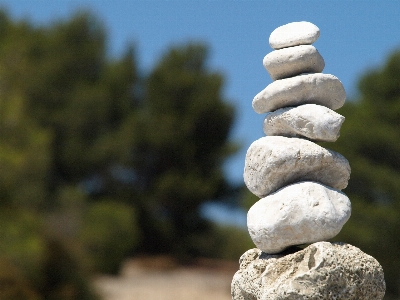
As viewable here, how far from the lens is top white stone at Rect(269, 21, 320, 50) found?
519cm

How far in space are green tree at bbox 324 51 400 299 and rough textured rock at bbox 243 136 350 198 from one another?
11.2 meters

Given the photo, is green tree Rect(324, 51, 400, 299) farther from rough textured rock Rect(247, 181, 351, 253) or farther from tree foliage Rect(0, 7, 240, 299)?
rough textured rock Rect(247, 181, 351, 253)

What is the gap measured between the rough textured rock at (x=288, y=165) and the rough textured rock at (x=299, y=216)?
0.12 metres

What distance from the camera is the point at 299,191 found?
4.80 meters

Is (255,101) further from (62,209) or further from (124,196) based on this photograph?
(124,196)

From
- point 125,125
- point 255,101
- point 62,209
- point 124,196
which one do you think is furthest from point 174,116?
point 255,101

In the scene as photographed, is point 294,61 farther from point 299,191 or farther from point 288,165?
point 299,191

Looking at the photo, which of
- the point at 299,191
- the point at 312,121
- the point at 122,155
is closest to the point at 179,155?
the point at 122,155

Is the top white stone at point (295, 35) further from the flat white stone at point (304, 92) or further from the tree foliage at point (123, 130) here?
the tree foliage at point (123, 130)

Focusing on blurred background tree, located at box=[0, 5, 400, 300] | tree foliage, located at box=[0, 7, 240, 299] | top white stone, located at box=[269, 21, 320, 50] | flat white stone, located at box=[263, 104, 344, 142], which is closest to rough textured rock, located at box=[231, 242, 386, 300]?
flat white stone, located at box=[263, 104, 344, 142]

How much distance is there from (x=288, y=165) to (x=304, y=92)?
2.03ft

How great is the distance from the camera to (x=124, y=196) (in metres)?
23.7

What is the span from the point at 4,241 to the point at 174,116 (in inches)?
437

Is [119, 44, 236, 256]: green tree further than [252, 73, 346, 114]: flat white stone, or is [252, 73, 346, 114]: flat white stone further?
[119, 44, 236, 256]: green tree
